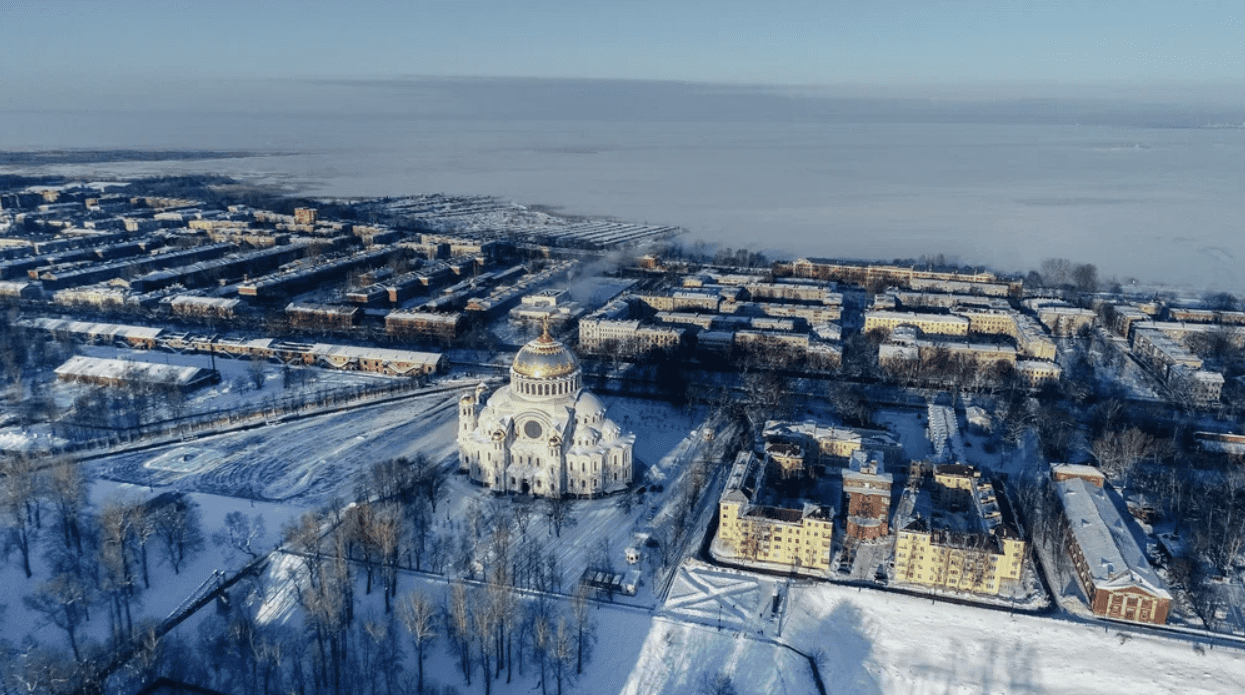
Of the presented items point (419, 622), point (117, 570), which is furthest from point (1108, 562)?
point (117, 570)

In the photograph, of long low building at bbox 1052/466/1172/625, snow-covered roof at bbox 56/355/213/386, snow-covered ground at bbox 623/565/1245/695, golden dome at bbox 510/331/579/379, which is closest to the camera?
snow-covered ground at bbox 623/565/1245/695

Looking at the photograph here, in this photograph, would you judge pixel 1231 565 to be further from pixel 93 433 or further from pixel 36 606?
pixel 93 433

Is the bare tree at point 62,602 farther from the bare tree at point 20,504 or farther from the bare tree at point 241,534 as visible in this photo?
the bare tree at point 241,534

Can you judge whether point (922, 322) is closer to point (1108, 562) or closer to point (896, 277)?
point (896, 277)

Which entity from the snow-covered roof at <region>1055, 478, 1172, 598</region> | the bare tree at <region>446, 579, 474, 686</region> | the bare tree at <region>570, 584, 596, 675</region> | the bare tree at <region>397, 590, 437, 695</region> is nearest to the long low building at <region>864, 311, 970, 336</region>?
the snow-covered roof at <region>1055, 478, 1172, 598</region>

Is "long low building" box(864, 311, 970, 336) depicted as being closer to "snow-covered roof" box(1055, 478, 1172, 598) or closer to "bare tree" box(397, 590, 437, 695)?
"snow-covered roof" box(1055, 478, 1172, 598)

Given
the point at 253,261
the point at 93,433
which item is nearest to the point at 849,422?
the point at 93,433
